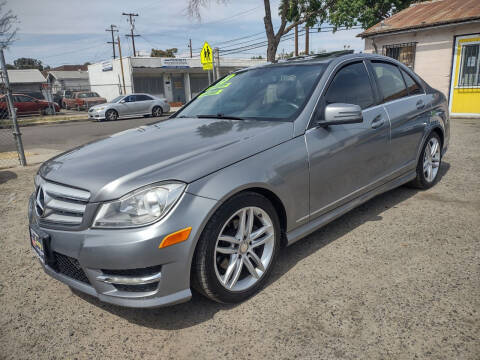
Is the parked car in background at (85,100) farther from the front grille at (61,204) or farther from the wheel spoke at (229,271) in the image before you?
the wheel spoke at (229,271)

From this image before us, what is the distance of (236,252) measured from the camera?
2496 millimetres

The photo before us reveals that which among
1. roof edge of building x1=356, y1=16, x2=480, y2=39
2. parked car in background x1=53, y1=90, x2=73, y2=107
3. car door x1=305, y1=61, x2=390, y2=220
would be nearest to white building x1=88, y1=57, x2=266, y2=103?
parked car in background x1=53, y1=90, x2=73, y2=107

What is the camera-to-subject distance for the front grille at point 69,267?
2257 mm

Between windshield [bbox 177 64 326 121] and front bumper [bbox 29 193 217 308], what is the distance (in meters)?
1.26

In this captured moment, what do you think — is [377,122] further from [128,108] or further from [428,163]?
[128,108]

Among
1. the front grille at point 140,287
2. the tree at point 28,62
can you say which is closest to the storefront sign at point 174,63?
the front grille at point 140,287

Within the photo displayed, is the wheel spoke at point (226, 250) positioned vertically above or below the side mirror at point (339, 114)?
below

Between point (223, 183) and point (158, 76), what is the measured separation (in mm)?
36706

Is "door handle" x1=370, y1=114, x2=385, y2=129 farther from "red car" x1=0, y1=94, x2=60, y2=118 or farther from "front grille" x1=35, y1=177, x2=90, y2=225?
"red car" x1=0, y1=94, x2=60, y2=118

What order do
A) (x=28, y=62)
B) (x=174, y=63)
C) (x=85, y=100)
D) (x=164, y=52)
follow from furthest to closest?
(x=28, y=62)
(x=164, y=52)
(x=174, y=63)
(x=85, y=100)

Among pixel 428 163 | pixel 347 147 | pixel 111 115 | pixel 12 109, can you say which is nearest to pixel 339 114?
pixel 347 147

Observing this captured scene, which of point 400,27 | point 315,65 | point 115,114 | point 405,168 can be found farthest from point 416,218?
point 115,114

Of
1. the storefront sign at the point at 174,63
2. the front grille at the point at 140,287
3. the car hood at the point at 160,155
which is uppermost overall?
the storefront sign at the point at 174,63

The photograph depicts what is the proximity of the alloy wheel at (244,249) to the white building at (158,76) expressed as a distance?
3314 centimetres
